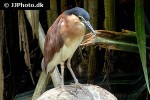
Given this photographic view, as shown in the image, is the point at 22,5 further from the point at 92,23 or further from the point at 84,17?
the point at 84,17

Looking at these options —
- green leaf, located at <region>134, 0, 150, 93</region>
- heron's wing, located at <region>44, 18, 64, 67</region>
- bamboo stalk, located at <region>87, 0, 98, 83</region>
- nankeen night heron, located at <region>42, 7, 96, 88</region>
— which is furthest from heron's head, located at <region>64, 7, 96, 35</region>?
bamboo stalk, located at <region>87, 0, 98, 83</region>

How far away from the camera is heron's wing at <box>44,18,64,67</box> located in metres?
2.86

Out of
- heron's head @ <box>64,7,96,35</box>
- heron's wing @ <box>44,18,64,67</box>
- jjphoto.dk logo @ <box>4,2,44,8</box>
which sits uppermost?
jjphoto.dk logo @ <box>4,2,44,8</box>

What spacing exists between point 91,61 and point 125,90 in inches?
13.5

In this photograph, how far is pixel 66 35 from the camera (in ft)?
9.28

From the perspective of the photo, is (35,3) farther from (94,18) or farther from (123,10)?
(123,10)

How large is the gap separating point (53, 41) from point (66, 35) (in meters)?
0.12

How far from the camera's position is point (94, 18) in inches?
139

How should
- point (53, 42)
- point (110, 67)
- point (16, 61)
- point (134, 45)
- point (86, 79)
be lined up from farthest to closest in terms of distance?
1. point (16, 61)
2. point (86, 79)
3. point (110, 67)
4. point (134, 45)
5. point (53, 42)

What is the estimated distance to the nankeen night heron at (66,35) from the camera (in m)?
2.70

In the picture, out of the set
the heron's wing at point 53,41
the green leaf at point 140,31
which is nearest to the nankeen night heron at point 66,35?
the heron's wing at point 53,41

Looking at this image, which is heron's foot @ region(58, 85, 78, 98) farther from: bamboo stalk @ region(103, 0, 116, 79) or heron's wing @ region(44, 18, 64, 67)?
bamboo stalk @ region(103, 0, 116, 79)

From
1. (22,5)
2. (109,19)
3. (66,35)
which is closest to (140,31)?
(109,19)

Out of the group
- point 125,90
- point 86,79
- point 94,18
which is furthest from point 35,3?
point 125,90
